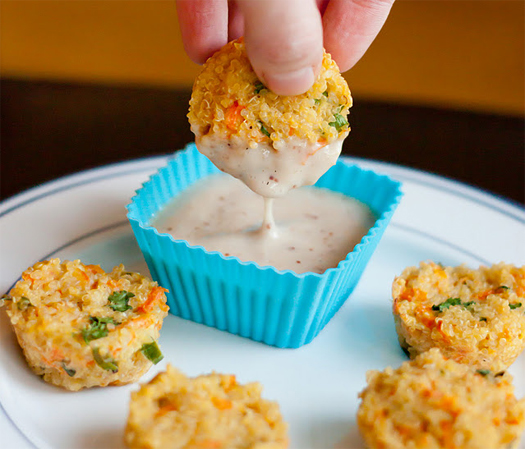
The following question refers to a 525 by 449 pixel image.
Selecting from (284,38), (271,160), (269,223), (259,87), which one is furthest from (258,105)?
(269,223)

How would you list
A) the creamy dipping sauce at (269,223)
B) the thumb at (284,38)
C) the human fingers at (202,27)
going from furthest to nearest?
the human fingers at (202,27) < the creamy dipping sauce at (269,223) < the thumb at (284,38)

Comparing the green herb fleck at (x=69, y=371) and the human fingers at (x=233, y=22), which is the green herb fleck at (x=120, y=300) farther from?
the human fingers at (x=233, y=22)

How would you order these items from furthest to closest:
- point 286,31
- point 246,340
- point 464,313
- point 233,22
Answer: point 233,22 → point 246,340 → point 464,313 → point 286,31

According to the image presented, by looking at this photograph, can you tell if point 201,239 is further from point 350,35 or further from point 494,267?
point 494,267

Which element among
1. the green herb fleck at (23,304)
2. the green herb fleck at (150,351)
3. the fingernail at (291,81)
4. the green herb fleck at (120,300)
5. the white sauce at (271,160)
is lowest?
the green herb fleck at (150,351)

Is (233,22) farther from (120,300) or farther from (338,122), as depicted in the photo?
(120,300)

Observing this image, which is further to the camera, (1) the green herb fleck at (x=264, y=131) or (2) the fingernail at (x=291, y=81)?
(1) the green herb fleck at (x=264, y=131)

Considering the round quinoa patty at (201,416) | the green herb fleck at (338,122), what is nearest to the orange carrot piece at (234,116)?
the green herb fleck at (338,122)

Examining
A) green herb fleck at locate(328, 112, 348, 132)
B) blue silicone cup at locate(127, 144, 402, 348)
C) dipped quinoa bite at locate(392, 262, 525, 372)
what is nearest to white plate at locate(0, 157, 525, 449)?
blue silicone cup at locate(127, 144, 402, 348)
